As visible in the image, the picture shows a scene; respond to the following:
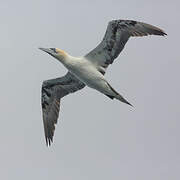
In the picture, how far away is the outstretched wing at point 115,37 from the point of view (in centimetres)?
2902

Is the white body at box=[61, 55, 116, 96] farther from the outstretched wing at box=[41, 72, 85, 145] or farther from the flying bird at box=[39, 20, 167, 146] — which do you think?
the outstretched wing at box=[41, 72, 85, 145]

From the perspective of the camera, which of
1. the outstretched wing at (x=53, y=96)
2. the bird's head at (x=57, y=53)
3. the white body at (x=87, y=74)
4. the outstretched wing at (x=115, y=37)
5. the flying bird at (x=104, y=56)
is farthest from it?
the outstretched wing at (x=53, y=96)

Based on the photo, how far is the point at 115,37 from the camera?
29578 millimetres

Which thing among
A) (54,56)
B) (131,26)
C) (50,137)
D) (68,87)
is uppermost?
(131,26)

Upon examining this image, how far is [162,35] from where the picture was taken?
92.6ft

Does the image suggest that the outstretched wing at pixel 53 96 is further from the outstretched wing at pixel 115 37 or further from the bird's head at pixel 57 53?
the outstretched wing at pixel 115 37

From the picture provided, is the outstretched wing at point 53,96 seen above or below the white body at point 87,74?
below

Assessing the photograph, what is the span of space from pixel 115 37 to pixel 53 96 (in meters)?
5.74

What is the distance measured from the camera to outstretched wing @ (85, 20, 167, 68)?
95.2 ft

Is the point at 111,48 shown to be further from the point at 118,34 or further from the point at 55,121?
the point at 55,121

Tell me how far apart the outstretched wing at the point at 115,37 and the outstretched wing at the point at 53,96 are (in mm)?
2544

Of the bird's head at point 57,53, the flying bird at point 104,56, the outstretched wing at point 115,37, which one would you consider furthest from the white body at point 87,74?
the outstretched wing at point 115,37

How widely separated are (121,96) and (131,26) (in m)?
3.25

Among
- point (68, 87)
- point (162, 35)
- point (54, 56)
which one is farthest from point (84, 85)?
point (162, 35)
